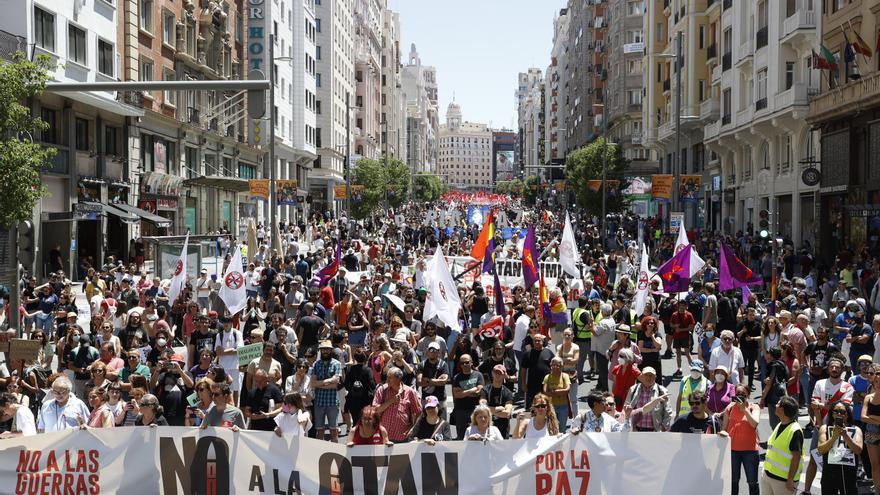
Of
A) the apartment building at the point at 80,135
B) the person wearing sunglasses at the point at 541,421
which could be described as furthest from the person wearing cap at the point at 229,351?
the apartment building at the point at 80,135

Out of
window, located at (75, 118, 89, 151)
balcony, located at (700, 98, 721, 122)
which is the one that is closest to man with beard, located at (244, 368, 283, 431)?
window, located at (75, 118, 89, 151)

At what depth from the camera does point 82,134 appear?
112 ft

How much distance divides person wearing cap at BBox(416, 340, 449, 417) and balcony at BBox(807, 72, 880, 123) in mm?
23893

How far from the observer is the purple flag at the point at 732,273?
1839 centimetres

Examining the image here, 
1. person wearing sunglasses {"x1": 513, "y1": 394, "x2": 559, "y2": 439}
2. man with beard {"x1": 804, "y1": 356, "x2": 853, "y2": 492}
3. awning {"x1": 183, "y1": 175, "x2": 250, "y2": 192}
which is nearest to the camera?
person wearing sunglasses {"x1": 513, "y1": 394, "x2": 559, "y2": 439}

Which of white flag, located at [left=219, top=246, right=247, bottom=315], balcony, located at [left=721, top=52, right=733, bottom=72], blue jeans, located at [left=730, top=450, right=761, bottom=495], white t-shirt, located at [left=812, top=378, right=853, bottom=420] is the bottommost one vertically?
blue jeans, located at [left=730, top=450, right=761, bottom=495]

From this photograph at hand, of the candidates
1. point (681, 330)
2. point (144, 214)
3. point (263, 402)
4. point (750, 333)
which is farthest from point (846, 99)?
point (263, 402)

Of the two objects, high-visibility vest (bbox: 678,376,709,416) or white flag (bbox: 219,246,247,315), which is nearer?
high-visibility vest (bbox: 678,376,709,416)

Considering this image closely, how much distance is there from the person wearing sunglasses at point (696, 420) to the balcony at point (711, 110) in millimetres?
44963

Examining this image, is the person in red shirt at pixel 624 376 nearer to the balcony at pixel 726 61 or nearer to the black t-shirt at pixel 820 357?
the black t-shirt at pixel 820 357

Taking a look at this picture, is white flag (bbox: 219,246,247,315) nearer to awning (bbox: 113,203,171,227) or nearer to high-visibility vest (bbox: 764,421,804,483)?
high-visibility vest (bbox: 764,421,804,483)

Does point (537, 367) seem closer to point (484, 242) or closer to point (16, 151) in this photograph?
point (484, 242)

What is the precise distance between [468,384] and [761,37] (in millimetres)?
36301

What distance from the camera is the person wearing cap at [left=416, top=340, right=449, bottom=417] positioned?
11.5 m
